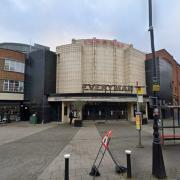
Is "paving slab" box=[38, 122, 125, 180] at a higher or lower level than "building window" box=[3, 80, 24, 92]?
lower

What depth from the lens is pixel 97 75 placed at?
34.0m

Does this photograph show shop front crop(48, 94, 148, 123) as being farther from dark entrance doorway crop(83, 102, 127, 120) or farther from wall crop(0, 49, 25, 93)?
wall crop(0, 49, 25, 93)

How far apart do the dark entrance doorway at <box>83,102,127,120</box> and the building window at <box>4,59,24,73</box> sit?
12.8m

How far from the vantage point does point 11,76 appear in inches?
1247

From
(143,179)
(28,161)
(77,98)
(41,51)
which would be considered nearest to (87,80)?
(77,98)

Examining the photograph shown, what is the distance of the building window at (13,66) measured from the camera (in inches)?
1232

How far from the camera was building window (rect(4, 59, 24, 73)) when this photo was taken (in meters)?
31.3

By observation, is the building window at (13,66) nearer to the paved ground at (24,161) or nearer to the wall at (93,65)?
the wall at (93,65)

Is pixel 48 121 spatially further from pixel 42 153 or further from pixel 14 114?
pixel 42 153

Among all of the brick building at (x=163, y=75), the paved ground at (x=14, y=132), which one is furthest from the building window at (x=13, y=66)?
the brick building at (x=163, y=75)

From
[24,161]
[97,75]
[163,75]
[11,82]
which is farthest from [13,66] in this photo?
[163,75]

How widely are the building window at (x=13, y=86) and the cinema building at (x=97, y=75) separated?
598 cm

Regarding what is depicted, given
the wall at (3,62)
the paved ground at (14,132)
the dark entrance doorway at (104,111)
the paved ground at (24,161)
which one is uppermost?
the wall at (3,62)

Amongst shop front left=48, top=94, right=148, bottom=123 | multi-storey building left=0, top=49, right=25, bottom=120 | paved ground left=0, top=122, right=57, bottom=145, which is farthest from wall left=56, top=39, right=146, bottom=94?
paved ground left=0, top=122, right=57, bottom=145
